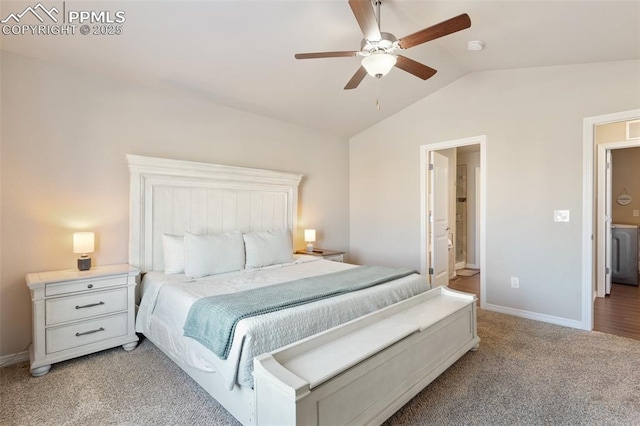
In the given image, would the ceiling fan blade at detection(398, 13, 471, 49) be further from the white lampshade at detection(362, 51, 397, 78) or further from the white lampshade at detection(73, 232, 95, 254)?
the white lampshade at detection(73, 232, 95, 254)

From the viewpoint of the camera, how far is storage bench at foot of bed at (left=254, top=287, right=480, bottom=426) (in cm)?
143

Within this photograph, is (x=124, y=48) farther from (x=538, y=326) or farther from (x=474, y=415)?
(x=538, y=326)

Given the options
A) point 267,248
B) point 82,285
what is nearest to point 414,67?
point 267,248

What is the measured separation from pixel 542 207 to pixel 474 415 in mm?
2530

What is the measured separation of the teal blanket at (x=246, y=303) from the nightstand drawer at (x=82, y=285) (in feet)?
3.28

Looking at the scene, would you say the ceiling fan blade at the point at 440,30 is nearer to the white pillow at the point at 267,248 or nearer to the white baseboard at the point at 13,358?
the white pillow at the point at 267,248

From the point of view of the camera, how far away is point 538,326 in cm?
334

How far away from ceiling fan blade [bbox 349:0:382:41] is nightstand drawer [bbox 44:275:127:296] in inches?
105

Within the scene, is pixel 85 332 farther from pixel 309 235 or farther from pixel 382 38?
pixel 382 38

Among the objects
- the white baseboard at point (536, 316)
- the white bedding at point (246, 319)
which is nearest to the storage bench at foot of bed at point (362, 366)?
the white bedding at point (246, 319)

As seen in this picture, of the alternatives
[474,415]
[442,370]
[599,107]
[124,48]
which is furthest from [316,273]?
[599,107]

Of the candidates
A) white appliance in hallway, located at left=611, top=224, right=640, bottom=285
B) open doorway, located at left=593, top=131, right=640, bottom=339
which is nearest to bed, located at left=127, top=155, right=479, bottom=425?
open doorway, located at left=593, top=131, right=640, bottom=339

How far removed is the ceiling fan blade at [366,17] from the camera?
182 cm

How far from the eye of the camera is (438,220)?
4.66m
